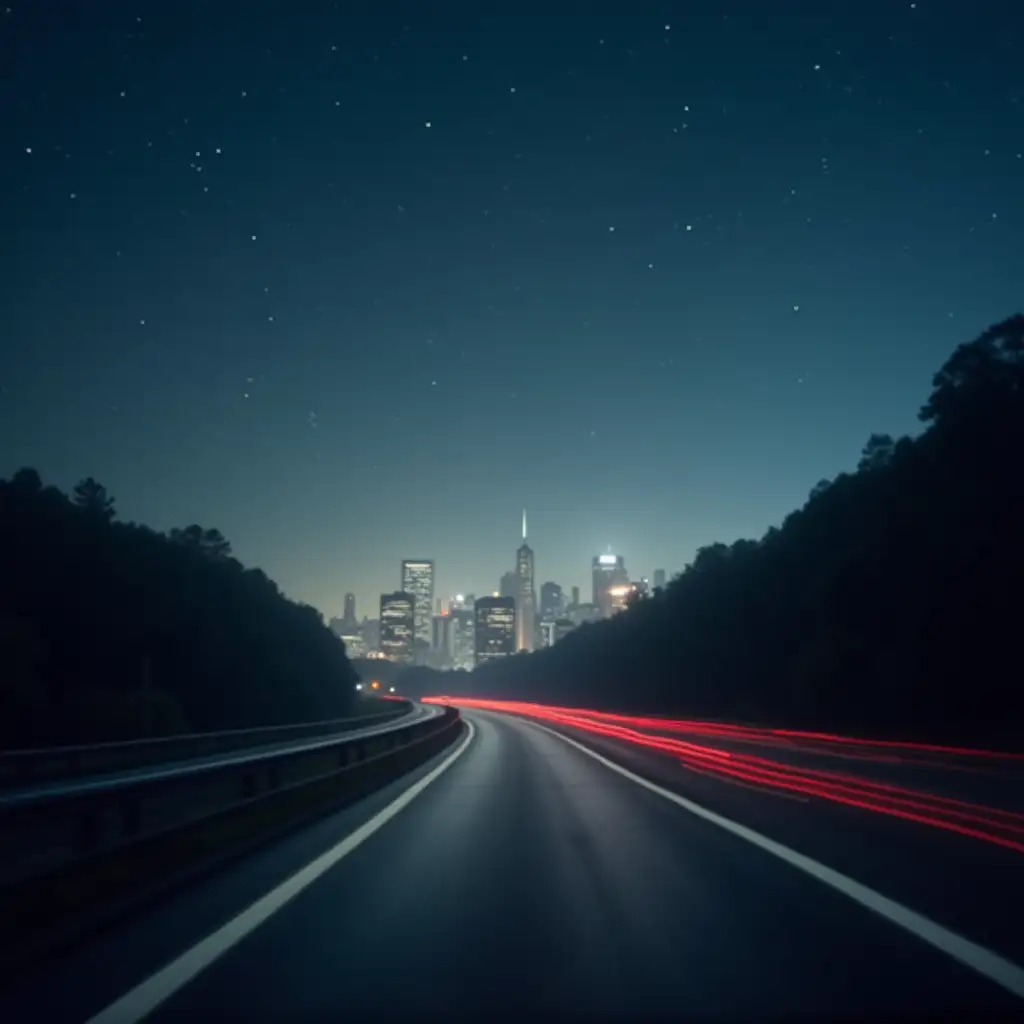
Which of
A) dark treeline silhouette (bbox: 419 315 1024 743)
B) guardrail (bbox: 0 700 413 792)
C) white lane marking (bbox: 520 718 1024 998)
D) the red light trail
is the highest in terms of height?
dark treeline silhouette (bbox: 419 315 1024 743)

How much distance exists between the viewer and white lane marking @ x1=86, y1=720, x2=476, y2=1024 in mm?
6785

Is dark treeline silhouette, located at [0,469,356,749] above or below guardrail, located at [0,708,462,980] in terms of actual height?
above

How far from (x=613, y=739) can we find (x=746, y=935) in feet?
119

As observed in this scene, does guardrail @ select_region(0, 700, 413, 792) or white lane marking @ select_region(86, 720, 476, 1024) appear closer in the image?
white lane marking @ select_region(86, 720, 476, 1024)

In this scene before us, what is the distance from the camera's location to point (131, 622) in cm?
9156

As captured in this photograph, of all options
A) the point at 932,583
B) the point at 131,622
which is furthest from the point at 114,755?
the point at 131,622

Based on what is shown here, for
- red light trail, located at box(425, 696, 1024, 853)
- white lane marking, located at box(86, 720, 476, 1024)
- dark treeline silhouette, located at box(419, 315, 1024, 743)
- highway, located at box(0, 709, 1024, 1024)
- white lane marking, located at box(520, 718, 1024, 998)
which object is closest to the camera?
white lane marking, located at box(86, 720, 476, 1024)

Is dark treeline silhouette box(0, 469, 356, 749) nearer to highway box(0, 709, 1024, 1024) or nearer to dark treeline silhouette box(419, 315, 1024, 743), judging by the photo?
dark treeline silhouette box(419, 315, 1024, 743)

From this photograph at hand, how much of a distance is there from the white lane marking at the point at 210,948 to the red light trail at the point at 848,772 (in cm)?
720

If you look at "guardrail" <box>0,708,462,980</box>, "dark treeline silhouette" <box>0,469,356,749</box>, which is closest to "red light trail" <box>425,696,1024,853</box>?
"guardrail" <box>0,708,462,980</box>

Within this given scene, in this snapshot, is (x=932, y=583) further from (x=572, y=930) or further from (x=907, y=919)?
Result: (x=572, y=930)

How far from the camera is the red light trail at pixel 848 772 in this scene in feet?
52.2

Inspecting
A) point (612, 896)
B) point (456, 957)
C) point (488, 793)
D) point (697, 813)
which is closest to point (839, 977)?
point (456, 957)

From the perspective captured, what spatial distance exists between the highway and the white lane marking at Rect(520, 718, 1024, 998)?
0.03 m
